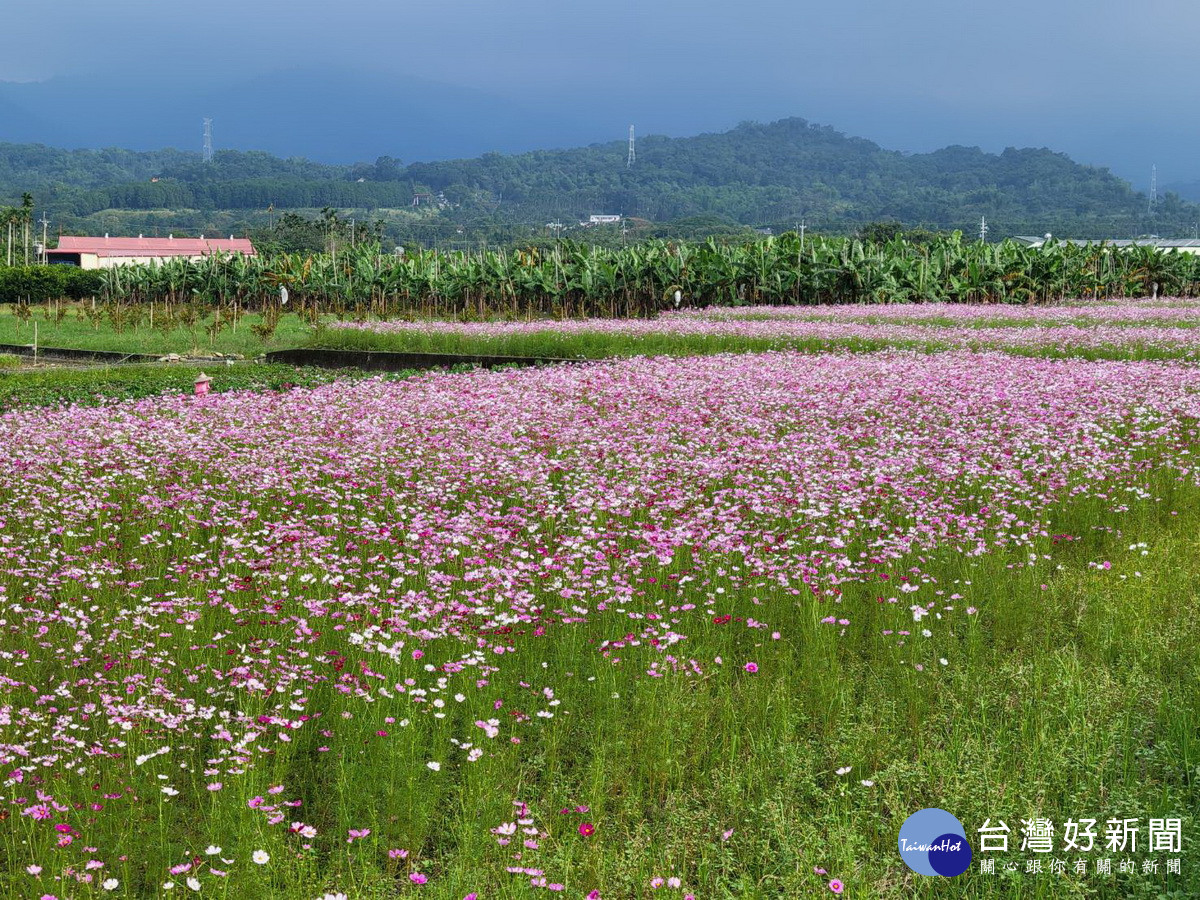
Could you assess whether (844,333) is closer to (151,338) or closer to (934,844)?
(934,844)

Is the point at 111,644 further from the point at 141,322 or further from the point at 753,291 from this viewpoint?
the point at 141,322

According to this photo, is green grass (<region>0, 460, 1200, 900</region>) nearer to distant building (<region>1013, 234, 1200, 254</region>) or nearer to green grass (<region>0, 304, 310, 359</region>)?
green grass (<region>0, 304, 310, 359</region>)

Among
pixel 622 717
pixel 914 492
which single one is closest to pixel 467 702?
pixel 622 717

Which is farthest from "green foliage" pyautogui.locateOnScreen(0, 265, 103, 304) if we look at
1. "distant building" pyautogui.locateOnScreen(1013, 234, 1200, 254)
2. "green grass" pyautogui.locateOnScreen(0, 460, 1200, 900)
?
"green grass" pyautogui.locateOnScreen(0, 460, 1200, 900)

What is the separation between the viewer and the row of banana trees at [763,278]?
35.5 meters

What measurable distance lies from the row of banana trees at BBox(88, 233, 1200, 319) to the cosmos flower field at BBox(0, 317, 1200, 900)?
24658 mm

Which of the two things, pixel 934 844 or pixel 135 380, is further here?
pixel 135 380

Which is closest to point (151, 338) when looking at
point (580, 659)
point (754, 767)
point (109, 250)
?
point (580, 659)

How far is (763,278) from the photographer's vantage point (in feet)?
116

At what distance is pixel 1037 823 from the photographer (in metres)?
4.43

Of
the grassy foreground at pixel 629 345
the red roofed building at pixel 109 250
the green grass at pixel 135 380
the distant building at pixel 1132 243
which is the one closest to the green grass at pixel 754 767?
the green grass at pixel 135 380

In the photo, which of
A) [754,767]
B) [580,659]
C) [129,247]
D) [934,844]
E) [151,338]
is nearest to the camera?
[934,844]

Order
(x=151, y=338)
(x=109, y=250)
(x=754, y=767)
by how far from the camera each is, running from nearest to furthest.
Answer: (x=754, y=767)
(x=151, y=338)
(x=109, y=250)

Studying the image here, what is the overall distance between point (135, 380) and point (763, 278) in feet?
68.7
